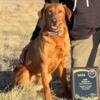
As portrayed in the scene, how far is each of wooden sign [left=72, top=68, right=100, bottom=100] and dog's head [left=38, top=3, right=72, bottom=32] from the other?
68 cm

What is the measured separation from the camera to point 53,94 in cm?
736

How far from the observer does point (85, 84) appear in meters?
6.75

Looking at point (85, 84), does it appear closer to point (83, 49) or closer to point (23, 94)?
point (23, 94)

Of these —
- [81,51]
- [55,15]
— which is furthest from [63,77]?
[55,15]

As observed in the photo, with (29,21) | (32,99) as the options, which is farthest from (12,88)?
(29,21)

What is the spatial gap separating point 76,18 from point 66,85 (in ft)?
3.26

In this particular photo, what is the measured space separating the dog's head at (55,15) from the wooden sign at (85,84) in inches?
26.7

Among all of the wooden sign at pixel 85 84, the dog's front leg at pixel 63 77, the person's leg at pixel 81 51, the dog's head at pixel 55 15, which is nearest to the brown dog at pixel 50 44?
the dog's head at pixel 55 15

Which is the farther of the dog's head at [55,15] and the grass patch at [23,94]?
the dog's head at [55,15]

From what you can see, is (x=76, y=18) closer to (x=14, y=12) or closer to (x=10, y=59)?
(x=10, y=59)

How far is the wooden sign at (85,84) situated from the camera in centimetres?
673

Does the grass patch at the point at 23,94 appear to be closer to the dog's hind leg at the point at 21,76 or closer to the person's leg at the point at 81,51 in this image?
the dog's hind leg at the point at 21,76

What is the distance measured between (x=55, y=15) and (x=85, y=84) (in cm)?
103

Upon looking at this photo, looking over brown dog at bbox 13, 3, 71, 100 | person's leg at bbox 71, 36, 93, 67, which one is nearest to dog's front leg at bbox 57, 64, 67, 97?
brown dog at bbox 13, 3, 71, 100
